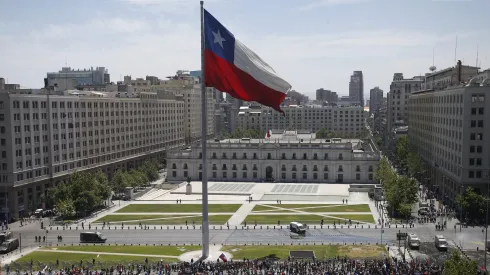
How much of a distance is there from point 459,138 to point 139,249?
60474 millimetres

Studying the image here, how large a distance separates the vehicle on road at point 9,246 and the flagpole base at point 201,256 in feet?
84.1

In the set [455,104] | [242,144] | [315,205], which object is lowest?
[315,205]

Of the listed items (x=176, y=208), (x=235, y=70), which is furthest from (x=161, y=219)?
(x=235, y=70)

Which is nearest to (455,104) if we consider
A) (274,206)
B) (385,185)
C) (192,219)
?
(385,185)

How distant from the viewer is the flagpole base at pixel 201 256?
2520 inches

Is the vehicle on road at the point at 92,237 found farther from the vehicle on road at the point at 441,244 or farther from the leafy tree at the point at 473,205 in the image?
the leafy tree at the point at 473,205

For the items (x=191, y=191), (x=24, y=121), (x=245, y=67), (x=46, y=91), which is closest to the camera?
(x=245, y=67)

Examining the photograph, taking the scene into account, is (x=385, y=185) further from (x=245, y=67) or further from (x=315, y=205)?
(x=245, y=67)

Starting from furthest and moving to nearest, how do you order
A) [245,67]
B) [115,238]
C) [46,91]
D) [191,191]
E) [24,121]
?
[191,191] → [46,91] → [24,121] → [115,238] → [245,67]

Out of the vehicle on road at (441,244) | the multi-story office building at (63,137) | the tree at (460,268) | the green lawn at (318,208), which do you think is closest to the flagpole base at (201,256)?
the vehicle on road at (441,244)

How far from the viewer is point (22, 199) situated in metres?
98.4

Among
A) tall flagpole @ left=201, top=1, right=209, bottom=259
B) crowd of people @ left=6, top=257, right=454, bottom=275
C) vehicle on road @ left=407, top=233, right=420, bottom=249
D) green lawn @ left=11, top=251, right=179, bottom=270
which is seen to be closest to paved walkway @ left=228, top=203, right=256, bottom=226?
green lawn @ left=11, top=251, right=179, bottom=270

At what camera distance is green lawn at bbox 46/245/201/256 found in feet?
233

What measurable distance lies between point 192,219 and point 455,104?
53611mm
